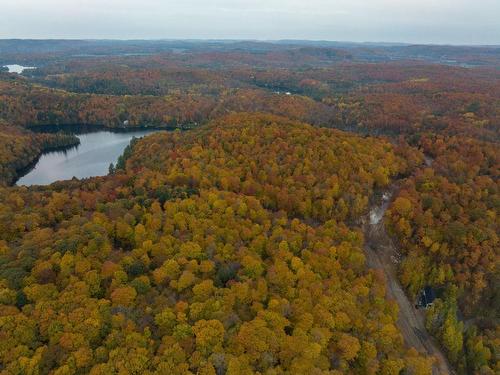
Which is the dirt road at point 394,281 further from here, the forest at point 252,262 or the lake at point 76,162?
the lake at point 76,162

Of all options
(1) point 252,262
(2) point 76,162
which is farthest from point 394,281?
(2) point 76,162

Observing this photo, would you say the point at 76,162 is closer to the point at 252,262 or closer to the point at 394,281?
the point at 252,262

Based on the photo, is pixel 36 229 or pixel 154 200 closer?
pixel 36 229

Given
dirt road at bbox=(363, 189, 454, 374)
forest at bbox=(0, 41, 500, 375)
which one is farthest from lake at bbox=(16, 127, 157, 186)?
dirt road at bbox=(363, 189, 454, 374)

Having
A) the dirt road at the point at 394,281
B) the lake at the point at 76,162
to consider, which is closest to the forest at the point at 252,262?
the dirt road at the point at 394,281

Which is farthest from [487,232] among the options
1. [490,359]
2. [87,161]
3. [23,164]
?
[23,164]

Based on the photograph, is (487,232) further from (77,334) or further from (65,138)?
(65,138)

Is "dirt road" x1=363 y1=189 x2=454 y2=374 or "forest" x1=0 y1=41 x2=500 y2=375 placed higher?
"forest" x1=0 y1=41 x2=500 y2=375

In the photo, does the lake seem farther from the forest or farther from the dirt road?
the dirt road

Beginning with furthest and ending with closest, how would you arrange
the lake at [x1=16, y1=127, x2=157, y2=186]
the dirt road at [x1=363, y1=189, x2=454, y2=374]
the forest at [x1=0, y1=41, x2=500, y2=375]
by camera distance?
1. the lake at [x1=16, y1=127, x2=157, y2=186]
2. the dirt road at [x1=363, y1=189, x2=454, y2=374]
3. the forest at [x1=0, y1=41, x2=500, y2=375]
